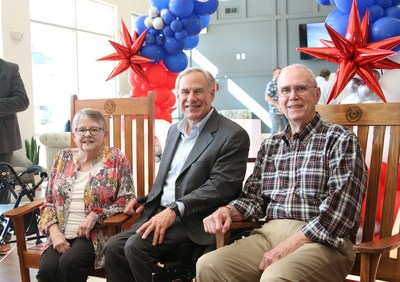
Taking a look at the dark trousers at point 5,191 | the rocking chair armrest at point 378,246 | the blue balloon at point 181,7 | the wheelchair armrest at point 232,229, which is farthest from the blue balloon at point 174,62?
the rocking chair armrest at point 378,246

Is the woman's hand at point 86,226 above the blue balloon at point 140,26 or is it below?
below

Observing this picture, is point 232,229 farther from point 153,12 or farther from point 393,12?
point 153,12

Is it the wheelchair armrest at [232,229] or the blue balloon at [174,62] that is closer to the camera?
the wheelchair armrest at [232,229]

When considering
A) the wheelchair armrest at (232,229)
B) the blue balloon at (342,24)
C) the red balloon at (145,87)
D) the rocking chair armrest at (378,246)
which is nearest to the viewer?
the rocking chair armrest at (378,246)

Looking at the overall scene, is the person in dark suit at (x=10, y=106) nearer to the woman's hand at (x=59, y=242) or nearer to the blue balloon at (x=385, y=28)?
the woman's hand at (x=59, y=242)

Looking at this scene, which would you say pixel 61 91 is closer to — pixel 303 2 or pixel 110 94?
pixel 110 94

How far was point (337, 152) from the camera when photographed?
1.84 metres

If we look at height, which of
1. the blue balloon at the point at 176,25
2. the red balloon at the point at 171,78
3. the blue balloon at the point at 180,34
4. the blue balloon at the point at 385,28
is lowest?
the red balloon at the point at 171,78

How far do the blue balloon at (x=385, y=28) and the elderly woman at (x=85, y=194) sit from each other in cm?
163

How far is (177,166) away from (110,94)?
818 cm

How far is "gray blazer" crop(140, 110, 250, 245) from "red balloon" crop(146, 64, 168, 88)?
8.31 feet

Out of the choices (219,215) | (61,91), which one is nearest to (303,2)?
(61,91)

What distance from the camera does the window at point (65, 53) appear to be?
8062 millimetres

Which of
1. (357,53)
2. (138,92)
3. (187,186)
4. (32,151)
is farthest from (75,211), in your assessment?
(32,151)
